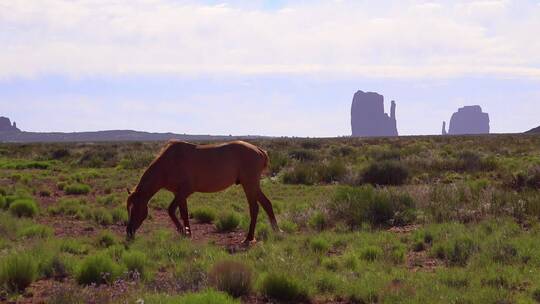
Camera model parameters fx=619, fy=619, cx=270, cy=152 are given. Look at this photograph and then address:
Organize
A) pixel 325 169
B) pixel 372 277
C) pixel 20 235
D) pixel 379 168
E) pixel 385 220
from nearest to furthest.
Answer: pixel 372 277
pixel 20 235
pixel 385 220
pixel 379 168
pixel 325 169

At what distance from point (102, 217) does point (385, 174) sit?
12.1 metres

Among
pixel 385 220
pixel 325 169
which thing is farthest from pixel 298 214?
pixel 325 169

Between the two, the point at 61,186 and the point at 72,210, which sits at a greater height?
the point at 61,186

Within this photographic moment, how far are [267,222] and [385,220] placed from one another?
8.69 feet

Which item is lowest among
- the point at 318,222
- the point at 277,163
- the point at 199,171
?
the point at 318,222

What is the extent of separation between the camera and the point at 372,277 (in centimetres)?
836

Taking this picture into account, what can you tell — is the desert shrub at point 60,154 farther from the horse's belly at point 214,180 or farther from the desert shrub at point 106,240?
the desert shrub at point 106,240

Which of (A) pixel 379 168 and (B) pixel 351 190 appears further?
(A) pixel 379 168

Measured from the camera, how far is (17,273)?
8.35 metres

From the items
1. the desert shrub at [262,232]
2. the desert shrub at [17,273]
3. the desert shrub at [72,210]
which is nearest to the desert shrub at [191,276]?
the desert shrub at [17,273]

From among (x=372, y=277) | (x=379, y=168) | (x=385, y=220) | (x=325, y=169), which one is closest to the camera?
(x=372, y=277)

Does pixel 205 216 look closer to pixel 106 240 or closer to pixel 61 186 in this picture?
pixel 106 240

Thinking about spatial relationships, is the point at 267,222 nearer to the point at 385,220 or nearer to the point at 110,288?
the point at 385,220

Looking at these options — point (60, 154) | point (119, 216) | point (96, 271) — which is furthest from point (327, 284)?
point (60, 154)
